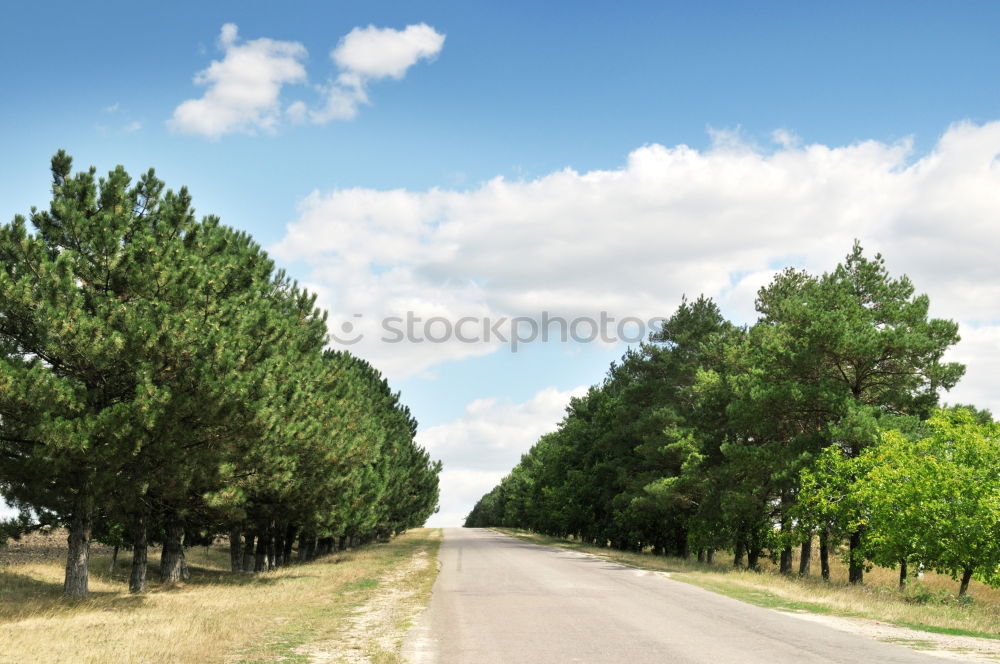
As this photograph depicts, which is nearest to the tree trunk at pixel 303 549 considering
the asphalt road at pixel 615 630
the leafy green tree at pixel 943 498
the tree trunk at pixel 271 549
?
the tree trunk at pixel 271 549

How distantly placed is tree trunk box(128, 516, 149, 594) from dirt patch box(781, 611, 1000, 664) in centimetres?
1804

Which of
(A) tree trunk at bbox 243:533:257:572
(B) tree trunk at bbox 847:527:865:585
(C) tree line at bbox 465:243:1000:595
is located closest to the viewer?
(C) tree line at bbox 465:243:1000:595

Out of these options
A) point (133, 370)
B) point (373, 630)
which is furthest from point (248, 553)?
point (373, 630)

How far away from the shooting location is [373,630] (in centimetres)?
1462

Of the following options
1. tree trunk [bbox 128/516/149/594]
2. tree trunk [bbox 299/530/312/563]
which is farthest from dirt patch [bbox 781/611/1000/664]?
tree trunk [bbox 299/530/312/563]

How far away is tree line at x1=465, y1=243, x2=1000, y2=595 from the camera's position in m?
24.0

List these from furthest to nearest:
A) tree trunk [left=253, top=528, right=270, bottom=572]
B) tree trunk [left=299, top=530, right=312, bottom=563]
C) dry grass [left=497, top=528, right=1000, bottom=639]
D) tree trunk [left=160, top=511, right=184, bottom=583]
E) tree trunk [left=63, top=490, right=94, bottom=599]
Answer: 1. tree trunk [left=299, top=530, right=312, bottom=563]
2. tree trunk [left=253, top=528, right=270, bottom=572]
3. tree trunk [left=160, top=511, right=184, bottom=583]
4. tree trunk [left=63, top=490, right=94, bottom=599]
5. dry grass [left=497, top=528, right=1000, bottom=639]

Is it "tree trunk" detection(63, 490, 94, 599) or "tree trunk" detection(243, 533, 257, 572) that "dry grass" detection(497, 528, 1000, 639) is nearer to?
"tree trunk" detection(63, 490, 94, 599)

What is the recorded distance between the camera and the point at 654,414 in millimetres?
42375

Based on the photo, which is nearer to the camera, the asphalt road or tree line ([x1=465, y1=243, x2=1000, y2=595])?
the asphalt road

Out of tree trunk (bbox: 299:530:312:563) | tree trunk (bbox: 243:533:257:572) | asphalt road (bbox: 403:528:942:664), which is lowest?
tree trunk (bbox: 299:530:312:563)

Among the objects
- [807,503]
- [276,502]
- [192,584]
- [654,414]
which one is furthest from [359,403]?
[807,503]

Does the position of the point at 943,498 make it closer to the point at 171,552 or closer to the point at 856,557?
the point at 856,557

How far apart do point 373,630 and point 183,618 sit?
184 inches
